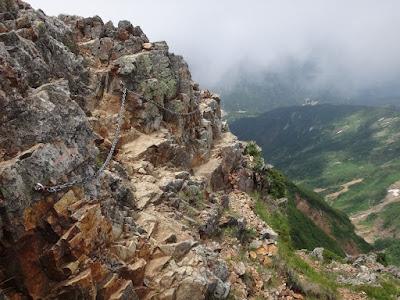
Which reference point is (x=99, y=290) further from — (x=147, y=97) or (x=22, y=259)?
(x=147, y=97)

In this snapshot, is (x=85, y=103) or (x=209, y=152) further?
(x=209, y=152)

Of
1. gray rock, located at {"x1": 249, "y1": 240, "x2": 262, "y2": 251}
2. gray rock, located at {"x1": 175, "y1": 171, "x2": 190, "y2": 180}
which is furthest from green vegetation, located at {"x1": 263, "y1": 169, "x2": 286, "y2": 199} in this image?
gray rock, located at {"x1": 175, "y1": 171, "x2": 190, "y2": 180}

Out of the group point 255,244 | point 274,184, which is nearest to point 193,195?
point 255,244

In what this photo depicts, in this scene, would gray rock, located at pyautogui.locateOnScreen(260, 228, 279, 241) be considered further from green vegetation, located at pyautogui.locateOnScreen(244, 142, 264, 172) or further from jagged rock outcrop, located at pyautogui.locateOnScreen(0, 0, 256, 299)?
green vegetation, located at pyautogui.locateOnScreen(244, 142, 264, 172)

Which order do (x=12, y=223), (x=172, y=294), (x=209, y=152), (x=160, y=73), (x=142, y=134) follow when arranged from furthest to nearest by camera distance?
(x=209, y=152), (x=160, y=73), (x=142, y=134), (x=172, y=294), (x=12, y=223)

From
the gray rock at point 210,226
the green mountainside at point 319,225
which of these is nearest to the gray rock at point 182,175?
the gray rock at point 210,226

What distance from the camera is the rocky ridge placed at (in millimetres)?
11219

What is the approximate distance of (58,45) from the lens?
22219 mm

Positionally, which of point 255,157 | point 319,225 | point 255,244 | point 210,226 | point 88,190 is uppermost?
point 255,157

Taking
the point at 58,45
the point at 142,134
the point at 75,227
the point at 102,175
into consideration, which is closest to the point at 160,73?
the point at 142,134

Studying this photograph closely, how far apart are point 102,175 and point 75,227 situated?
12.2 ft

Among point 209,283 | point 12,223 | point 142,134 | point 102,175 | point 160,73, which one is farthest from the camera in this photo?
point 160,73

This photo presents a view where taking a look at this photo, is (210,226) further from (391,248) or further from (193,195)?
(391,248)

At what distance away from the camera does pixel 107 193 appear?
14906 millimetres
